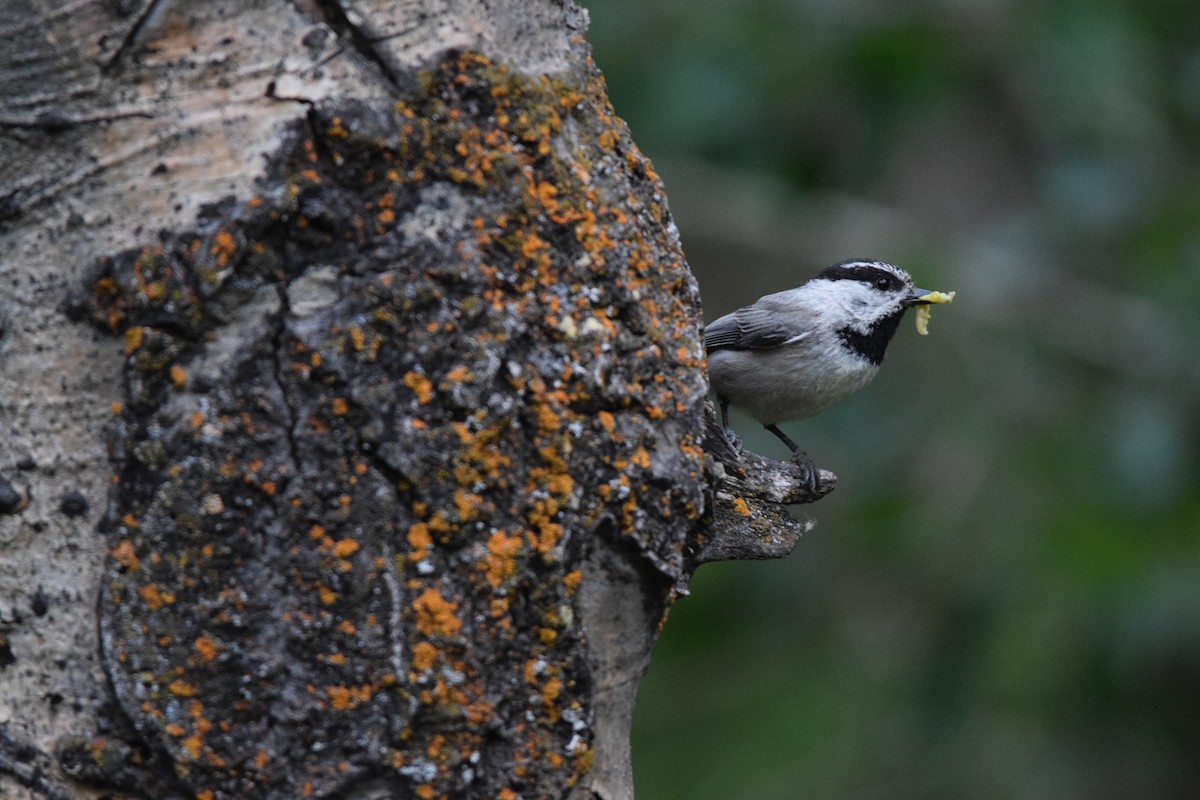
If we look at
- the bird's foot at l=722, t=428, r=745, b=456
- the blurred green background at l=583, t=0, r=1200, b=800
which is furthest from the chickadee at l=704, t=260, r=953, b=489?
the bird's foot at l=722, t=428, r=745, b=456

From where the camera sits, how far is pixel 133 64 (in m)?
1.61

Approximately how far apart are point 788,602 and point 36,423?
3278mm

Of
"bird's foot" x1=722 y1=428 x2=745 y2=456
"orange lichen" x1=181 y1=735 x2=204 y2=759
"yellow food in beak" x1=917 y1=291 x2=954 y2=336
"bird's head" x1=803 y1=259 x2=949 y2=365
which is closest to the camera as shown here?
"orange lichen" x1=181 y1=735 x2=204 y2=759

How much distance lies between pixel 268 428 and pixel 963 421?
10.9 feet

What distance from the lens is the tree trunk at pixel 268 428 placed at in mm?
1587

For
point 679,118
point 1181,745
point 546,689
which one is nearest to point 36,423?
point 546,689

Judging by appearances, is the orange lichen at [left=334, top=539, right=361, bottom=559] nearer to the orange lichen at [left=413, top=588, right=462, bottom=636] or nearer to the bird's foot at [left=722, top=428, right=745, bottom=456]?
the orange lichen at [left=413, top=588, right=462, bottom=636]

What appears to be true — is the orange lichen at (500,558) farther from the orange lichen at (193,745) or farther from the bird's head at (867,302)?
the bird's head at (867,302)

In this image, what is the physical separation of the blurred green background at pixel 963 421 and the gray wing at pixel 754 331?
0.36m

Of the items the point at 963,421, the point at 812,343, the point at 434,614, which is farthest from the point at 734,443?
the point at 963,421

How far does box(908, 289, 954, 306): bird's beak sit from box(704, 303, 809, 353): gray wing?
0.35 meters

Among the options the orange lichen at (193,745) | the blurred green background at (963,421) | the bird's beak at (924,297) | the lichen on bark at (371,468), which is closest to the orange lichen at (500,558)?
the lichen on bark at (371,468)

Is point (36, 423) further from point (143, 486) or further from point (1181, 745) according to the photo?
point (1181, 745)

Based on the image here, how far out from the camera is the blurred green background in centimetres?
368
